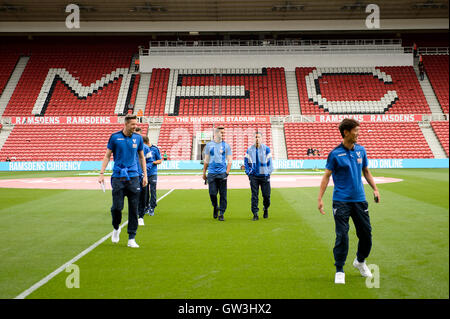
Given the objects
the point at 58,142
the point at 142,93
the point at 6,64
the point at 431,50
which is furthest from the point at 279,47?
the point at 6,64

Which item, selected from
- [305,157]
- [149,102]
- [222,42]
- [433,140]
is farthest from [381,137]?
[149,102]

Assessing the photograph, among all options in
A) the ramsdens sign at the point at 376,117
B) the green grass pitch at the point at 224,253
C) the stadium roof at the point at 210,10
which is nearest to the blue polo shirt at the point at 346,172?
the green grass pitch at the point at 224,253

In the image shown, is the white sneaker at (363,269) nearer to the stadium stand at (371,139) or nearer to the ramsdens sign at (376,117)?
the stadium stand at (371,139)

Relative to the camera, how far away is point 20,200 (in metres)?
14.0

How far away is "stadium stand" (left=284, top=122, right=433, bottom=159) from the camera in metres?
33.8

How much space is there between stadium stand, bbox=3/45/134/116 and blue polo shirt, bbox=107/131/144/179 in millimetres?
32242

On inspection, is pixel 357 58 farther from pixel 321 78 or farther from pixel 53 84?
pixel 53 84

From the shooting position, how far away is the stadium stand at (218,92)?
3841 cm

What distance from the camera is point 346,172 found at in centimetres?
503

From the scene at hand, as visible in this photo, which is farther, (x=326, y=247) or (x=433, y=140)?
(x=433, y=140)

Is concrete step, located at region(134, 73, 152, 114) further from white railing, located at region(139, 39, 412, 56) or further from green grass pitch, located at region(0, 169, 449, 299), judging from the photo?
green grass pitch, located at region(0, 169, 449, 299)

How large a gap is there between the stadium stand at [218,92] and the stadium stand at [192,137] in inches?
71.2

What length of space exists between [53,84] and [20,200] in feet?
99.0

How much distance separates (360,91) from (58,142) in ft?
90.7
